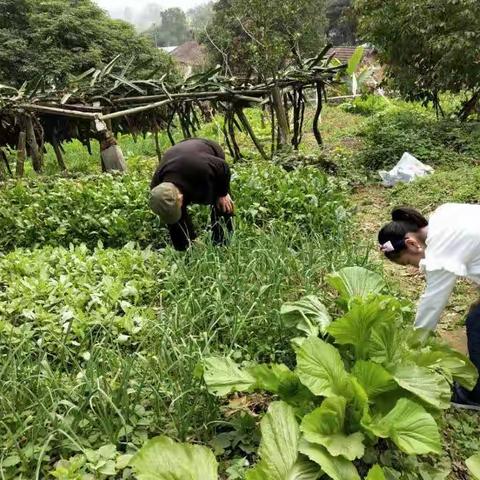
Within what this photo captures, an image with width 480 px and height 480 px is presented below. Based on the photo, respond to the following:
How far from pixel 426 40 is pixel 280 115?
12.2 feet

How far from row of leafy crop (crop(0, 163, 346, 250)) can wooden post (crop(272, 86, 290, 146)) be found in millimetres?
2427

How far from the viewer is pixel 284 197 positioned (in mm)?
5207

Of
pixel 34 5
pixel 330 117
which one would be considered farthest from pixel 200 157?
pixel 34 5

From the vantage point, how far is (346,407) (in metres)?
2.06

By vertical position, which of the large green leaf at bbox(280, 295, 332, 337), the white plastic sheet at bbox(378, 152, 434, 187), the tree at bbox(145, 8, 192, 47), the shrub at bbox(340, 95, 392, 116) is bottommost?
the shrub at bbox(340, 95, 392, 116)

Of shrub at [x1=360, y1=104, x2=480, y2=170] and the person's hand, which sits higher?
the person's hand

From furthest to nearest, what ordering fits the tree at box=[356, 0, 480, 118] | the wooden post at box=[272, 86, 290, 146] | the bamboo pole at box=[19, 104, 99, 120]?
the tree at box=[356, 0, 480, 118] < the wooden post at box=[272, 86, 290, 146] < the bamboo pole at box=[19, 104, 99, 120]

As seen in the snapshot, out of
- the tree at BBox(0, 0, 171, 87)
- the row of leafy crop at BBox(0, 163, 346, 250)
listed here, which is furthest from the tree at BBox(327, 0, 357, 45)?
the row of leafy crop at BBox(0, 163, 346, 250)

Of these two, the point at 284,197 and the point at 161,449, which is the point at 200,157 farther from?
the point at 161,449

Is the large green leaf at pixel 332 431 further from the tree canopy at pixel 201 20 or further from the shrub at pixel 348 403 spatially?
the tree canopy at pixel 201 20

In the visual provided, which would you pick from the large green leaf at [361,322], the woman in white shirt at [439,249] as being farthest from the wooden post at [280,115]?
the large green leaf at [361,322]

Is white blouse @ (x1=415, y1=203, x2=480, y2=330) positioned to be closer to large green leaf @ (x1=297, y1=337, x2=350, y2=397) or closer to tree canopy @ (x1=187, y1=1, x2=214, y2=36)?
large green leaf @ (x1=297, y1=337, x2=350, y2=397)

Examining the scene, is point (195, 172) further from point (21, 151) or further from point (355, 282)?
point (21, 151)

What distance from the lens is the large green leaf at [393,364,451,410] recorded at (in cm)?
207
